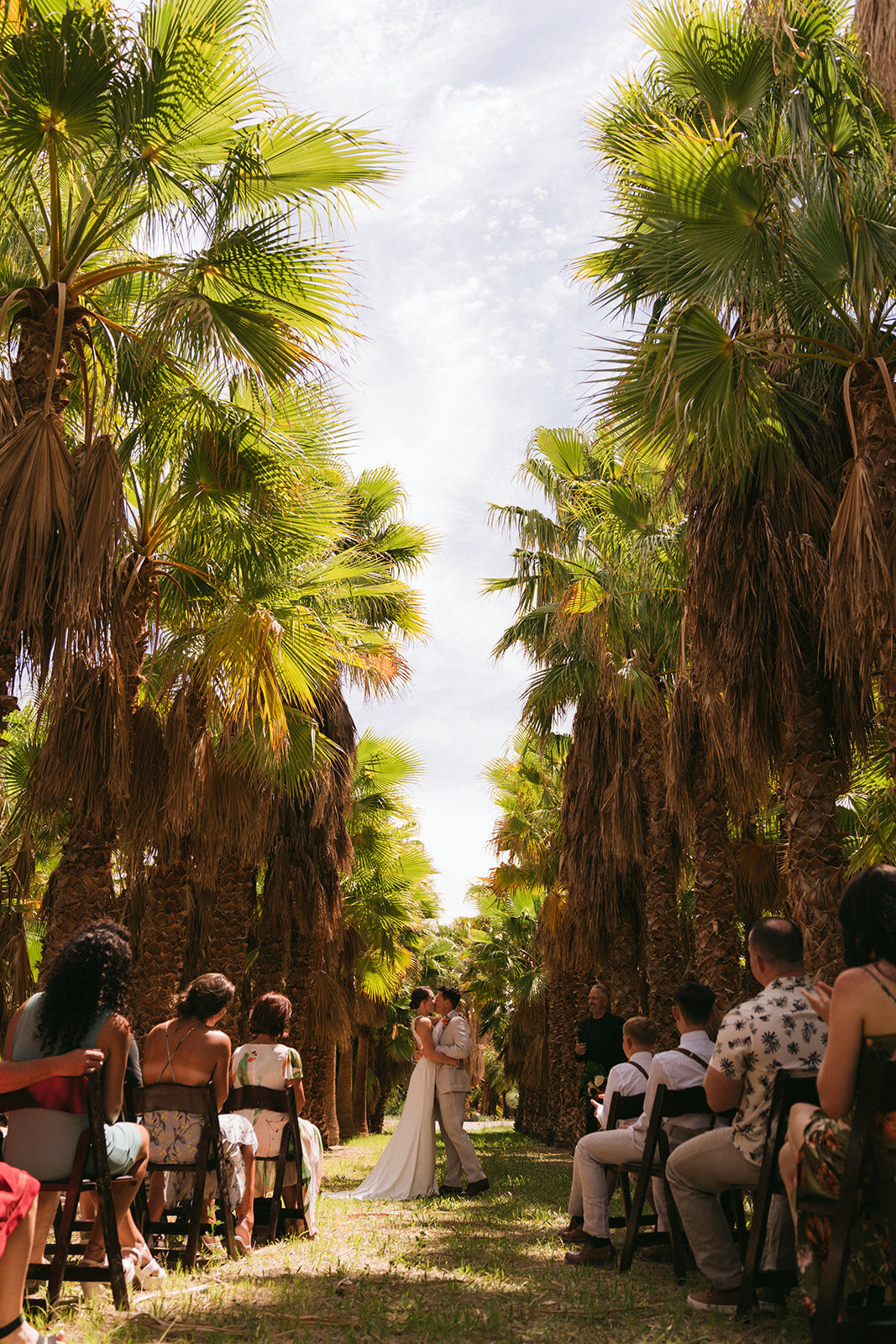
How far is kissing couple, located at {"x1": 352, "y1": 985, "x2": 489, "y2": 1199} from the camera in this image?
966 centimetres

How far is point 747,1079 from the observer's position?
4.29 meters

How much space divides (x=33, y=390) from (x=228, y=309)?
5.03 ft

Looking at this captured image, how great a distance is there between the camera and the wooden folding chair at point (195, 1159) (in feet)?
17.0

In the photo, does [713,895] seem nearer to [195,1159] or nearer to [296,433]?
[296,433]

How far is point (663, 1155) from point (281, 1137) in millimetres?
2674

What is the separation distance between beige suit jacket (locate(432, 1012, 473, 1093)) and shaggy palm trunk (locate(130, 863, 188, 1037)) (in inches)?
134

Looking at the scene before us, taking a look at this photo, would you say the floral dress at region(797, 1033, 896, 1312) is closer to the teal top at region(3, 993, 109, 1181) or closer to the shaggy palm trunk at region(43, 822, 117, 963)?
the teal top at region(3, 993, 109, 1181)

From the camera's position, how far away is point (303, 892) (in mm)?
16984

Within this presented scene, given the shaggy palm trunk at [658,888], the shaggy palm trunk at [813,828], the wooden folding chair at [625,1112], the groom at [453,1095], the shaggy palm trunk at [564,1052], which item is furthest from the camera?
the shaggy palm trunk at [564,1052]

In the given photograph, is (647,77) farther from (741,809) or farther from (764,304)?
(741,809)

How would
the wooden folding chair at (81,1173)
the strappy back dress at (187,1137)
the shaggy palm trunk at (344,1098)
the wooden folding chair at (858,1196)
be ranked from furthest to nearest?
the shaggy palm trunk at (344,1098) < the strappy back dress at (187,1137) < the wooden folding chair at (81,1173) < the wooden folding chair at (858,1196)

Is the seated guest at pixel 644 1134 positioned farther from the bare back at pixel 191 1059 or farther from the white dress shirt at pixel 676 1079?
the bare back at pixel 191 1059

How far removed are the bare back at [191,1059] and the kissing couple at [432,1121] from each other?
Result: 13.6 feet

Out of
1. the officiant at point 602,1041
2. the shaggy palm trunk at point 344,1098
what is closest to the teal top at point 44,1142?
the officiant at point 602,1041
